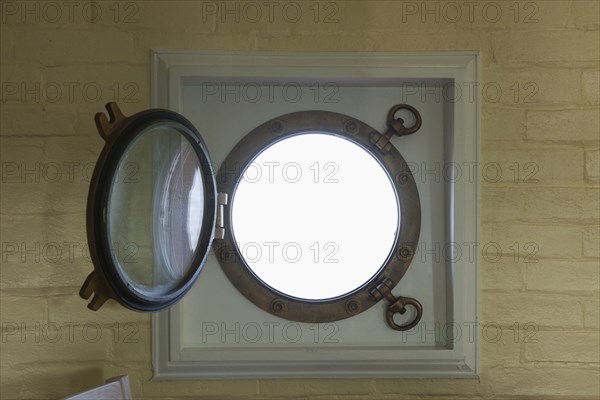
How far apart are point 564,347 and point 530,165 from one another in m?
0.40

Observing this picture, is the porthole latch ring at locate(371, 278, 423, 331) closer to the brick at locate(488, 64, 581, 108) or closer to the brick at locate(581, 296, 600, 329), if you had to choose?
the brick at locate(581, 296, 600, 329)

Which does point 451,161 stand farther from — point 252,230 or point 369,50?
point 252,230

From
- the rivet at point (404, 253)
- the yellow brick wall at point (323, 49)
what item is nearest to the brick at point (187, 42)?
the yellow brick wall at point (323, 49)

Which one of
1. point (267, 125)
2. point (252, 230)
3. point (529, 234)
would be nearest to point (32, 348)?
point (252, 230)

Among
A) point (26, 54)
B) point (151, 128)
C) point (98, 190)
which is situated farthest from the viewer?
point (26, 54)

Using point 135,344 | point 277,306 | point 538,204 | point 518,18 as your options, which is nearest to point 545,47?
point 518,18

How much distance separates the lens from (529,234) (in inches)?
58.5

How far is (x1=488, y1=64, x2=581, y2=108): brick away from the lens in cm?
148

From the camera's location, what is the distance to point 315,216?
5.12 ft

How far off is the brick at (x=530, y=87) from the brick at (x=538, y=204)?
0.60 feet

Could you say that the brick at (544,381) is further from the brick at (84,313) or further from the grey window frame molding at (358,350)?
the brick at (84,313)

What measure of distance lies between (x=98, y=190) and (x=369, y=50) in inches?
27.3

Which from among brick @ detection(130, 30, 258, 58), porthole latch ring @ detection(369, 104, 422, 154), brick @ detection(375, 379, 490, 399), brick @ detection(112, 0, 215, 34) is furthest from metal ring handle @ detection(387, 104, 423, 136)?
brick @ detection(375, 379, 490, 399)

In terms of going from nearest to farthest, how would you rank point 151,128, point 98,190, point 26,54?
point 98,190, point 151,128, point 26,54
